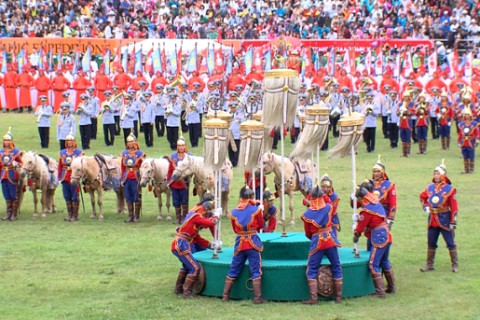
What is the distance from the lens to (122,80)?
3750 centimetres

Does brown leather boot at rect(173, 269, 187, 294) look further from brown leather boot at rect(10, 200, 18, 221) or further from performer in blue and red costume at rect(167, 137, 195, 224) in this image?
brown leather boot at rect(10, 200, 18, 221)

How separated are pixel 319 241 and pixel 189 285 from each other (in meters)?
2.10

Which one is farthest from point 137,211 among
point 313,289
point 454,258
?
point 313,289

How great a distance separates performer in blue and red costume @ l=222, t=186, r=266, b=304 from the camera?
51.4 ft

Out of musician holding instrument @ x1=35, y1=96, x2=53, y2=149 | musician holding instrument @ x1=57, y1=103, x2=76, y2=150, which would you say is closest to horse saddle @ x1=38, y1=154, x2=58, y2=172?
musician holding instrument @ x1=57, y1=103, x2=76, y2=150

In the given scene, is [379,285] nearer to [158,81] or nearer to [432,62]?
[158,81]

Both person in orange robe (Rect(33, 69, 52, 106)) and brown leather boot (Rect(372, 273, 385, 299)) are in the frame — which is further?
person in orange robe (Rect(33, 69, 52, 106))

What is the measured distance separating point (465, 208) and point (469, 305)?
8303 mm

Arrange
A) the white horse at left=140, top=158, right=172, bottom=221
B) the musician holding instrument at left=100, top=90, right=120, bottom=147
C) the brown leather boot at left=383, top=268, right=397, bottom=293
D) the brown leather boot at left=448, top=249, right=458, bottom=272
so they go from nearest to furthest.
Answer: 1. the brown leather boot at left=383, top=268, right=397, bottom=293
2. the brown leather boot at left=448, top=249, right=458, bottom=272
3. the white horse at left=140, top=158, right=172, bottom=221
4. the musician holding instrument at left=100, top=90, right=120, bottom=147

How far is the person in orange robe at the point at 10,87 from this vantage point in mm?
40188

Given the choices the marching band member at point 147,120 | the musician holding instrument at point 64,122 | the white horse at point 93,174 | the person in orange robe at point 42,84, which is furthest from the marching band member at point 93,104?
the white horse at point 93,174

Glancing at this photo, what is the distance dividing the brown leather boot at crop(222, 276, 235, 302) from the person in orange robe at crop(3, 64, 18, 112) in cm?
2579

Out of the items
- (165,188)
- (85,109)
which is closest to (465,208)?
(165,188)

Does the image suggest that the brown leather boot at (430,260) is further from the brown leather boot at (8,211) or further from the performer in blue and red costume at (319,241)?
the brown leather boot at (8,211)
